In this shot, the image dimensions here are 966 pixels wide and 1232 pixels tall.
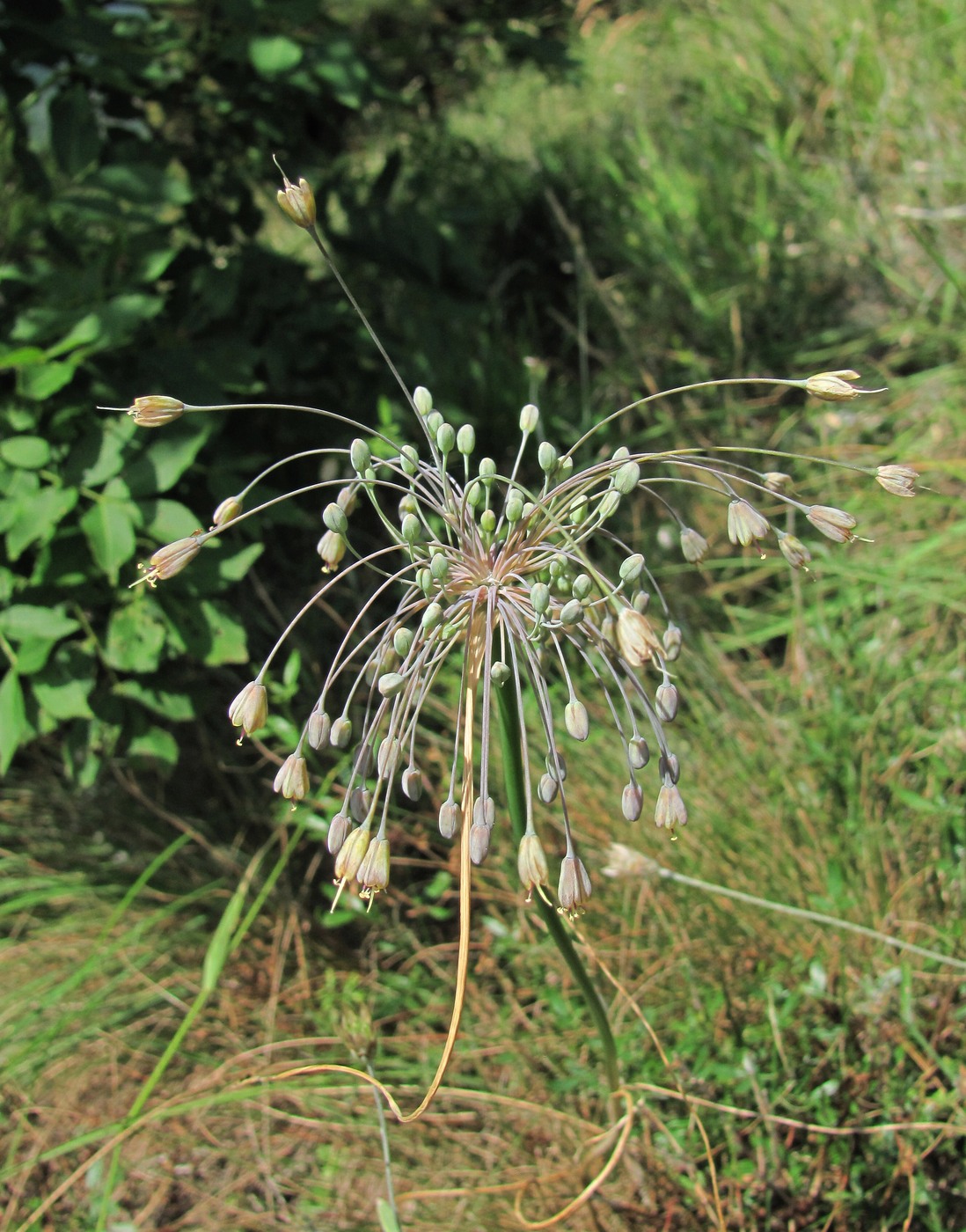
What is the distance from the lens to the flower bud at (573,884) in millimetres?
1100

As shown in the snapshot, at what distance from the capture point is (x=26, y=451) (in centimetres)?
209

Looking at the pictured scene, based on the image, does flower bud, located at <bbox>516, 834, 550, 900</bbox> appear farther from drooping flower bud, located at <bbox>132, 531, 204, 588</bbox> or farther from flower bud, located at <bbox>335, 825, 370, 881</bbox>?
drooping flower bud, located at <bbox>132, 531, 204, 588</bbox>

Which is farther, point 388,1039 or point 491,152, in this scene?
point 491,152

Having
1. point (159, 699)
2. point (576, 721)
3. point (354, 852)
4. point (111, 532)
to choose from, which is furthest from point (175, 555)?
point (159, 699)

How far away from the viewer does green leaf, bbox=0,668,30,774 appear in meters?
2.06

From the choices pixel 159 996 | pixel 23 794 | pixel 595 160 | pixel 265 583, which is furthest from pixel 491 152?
pixel 159 996

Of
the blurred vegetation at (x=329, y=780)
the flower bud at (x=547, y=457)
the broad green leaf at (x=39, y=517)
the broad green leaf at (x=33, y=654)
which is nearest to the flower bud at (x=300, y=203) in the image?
the flower bud at (x=547, y=457)

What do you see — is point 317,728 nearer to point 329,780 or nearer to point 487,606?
point 487,606

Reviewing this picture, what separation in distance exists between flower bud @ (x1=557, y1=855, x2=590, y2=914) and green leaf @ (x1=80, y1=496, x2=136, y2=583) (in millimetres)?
1262

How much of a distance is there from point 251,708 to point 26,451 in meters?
1.24

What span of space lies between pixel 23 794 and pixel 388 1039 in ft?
4.50

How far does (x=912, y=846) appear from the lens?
7.24ft

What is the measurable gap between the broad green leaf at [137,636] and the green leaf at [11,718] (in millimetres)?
195

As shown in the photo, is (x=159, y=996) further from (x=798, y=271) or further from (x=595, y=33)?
(x=595, y=33)
